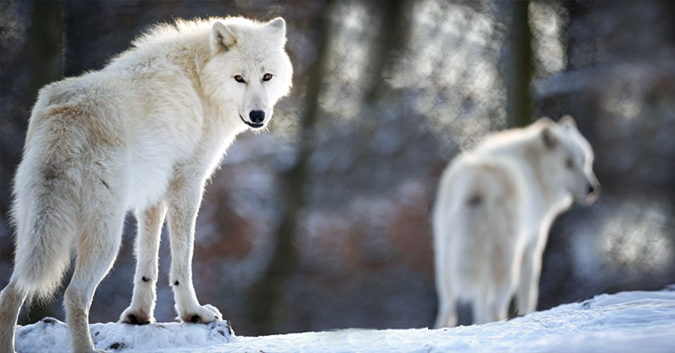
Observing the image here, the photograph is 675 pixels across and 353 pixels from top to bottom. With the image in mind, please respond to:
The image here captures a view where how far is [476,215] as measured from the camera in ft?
22.2

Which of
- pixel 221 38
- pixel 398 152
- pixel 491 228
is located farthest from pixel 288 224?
pixel 221 38

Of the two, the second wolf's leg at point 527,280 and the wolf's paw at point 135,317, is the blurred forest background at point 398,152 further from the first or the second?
the wolf's paw at point 135,317

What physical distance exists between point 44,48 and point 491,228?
4.34 m

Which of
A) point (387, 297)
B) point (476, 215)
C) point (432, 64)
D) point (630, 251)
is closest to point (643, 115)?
point (630, 251)

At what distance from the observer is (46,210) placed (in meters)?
3.14

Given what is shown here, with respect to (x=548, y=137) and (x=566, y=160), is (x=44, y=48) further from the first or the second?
(x=566, y=160)

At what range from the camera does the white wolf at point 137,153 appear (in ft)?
10.5

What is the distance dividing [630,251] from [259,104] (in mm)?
8572

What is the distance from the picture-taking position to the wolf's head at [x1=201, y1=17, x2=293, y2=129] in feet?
13.4

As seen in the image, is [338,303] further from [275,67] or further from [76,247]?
[76,247]

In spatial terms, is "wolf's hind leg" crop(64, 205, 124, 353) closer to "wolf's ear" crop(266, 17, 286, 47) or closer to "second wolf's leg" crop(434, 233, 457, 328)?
"wolf's ear" crop(266, 17, 286, 47)

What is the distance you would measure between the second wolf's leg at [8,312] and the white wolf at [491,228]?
13.7 feet

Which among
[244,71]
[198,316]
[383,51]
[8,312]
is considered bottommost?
[198,316]

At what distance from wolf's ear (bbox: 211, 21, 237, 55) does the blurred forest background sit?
200 inches
